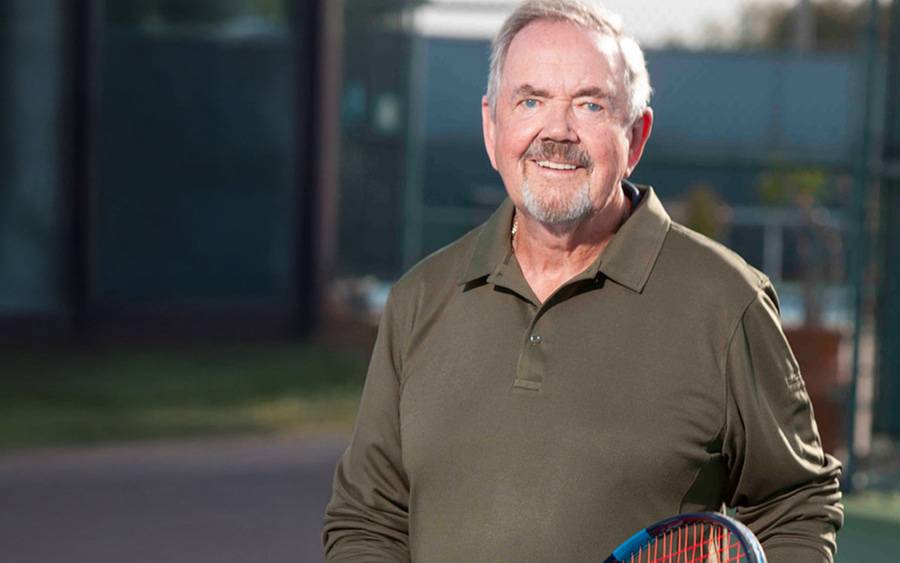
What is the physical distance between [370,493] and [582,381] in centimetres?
46

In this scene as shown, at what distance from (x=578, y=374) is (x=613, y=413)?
0.09 m

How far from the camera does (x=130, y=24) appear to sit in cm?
1175

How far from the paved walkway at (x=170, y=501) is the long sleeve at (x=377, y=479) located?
3.78m

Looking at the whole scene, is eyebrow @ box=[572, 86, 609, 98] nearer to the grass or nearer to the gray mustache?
the gray mustache

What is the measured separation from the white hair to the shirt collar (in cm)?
17

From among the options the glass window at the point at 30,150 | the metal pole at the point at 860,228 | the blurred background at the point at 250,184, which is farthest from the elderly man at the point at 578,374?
the glass window at the point at 30,150

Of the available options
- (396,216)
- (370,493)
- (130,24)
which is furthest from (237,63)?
(370,493)

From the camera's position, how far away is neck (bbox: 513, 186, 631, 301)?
9.22 feet

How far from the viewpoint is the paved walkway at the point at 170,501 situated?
6.76 metres

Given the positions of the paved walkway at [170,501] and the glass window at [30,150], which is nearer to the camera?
the paved walkway at [170,501]

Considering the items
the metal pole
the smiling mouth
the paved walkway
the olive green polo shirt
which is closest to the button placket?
the olive green polo shirt

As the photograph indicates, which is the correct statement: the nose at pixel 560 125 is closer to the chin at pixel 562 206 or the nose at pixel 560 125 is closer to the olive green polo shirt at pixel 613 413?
the chin at pixel 562 206

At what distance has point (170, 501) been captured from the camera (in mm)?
7633

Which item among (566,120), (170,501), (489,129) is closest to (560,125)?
(566,120)
